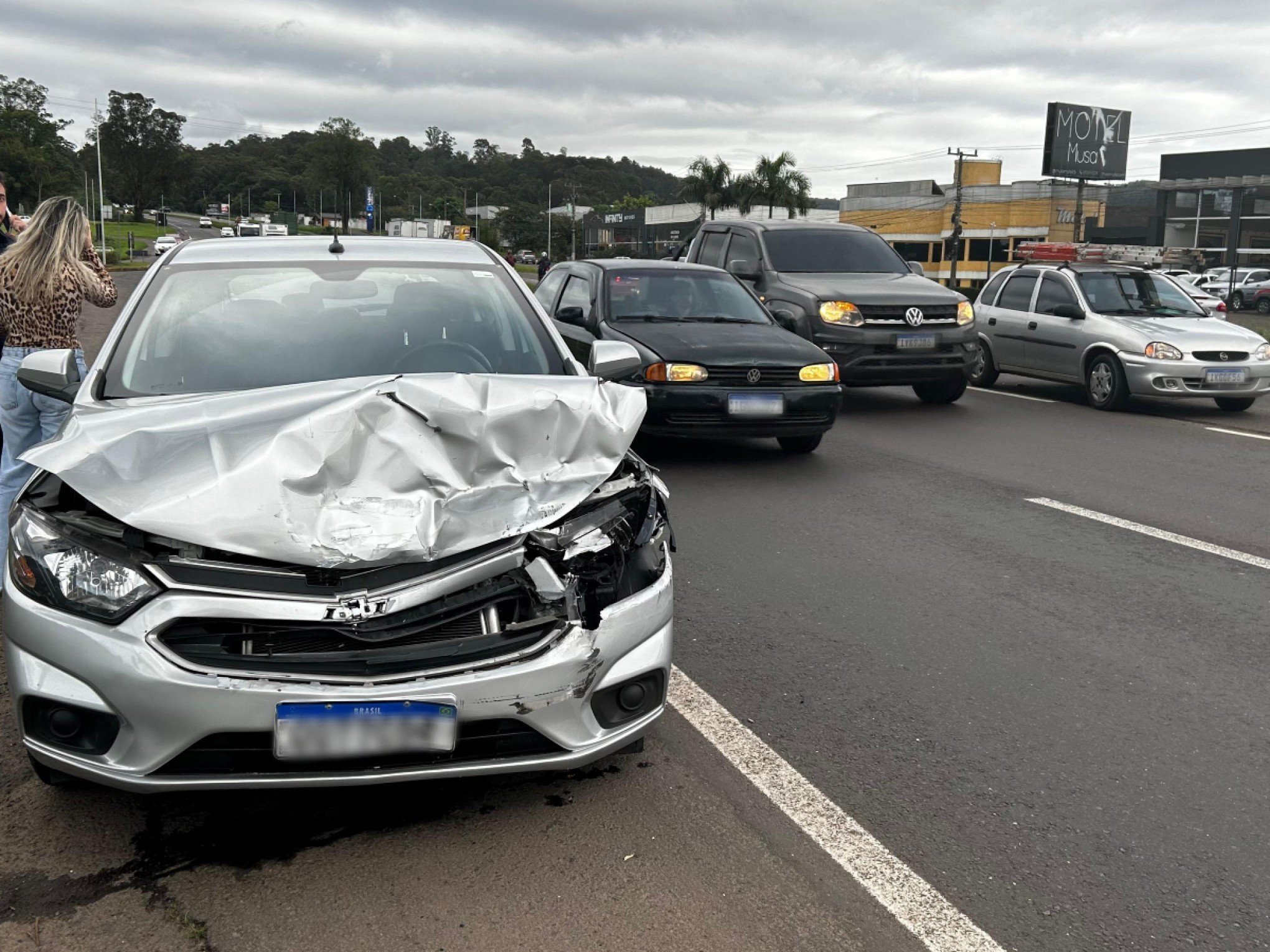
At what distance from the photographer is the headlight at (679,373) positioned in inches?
336

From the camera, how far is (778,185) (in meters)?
67.4

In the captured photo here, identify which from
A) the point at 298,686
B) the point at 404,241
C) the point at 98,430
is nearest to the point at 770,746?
the point at 298,686

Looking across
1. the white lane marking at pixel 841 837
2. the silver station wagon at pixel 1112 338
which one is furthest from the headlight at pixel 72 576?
the silver station wagon at pixel 1112 338

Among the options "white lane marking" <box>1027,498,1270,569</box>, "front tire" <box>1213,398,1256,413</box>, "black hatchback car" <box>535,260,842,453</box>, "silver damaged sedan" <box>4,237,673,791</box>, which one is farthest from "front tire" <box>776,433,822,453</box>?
"front tire" <box>1213,398,1256,413</box>

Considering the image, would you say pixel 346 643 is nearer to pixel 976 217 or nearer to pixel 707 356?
pixel 707 356

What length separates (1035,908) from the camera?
9.51 feet

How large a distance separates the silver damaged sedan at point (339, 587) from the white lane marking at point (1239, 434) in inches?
356

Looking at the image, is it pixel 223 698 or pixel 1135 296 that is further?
pixel 1135 296

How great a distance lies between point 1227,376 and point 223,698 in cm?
1173

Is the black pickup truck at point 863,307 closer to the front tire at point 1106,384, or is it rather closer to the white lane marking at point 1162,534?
the front tire at point 1106,384

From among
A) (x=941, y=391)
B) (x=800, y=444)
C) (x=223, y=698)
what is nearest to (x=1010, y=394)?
(x=941, y=391)

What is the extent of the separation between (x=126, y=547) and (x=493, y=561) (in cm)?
96

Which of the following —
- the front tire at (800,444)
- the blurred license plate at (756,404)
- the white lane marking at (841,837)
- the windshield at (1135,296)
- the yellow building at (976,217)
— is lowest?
the white lane marking at (841,837)

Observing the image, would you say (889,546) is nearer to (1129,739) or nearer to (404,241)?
(1129,739)
